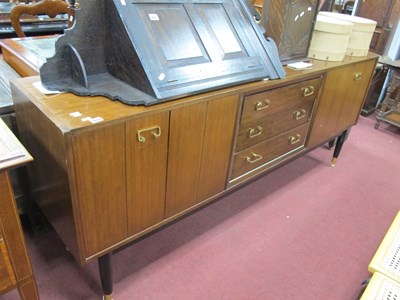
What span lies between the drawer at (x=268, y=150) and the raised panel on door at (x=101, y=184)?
657 millimetres

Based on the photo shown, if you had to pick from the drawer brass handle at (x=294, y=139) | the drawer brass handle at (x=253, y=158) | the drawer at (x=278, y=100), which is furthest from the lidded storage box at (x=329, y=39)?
the drawer brass handle at (x=253, y=158)

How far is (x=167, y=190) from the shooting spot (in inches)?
52.8

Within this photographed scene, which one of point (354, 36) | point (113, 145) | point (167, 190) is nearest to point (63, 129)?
point (113, 145)

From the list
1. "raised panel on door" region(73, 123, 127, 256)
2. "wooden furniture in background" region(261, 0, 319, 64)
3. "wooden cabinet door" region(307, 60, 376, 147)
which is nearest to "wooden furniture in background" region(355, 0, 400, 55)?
"wooden cabinet door" region(307, 60, 376, 147)

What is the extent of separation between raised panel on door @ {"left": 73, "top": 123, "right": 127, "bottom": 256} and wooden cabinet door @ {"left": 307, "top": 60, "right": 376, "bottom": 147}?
1.37 metres

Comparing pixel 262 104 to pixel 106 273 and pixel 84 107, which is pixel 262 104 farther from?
pixel 106 273

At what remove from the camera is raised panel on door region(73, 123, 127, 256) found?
3.29 ft

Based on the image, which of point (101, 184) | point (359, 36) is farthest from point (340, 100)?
point (101, 184)

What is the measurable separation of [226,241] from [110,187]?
0.88 meters

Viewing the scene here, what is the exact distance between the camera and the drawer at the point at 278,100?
4.93 ft

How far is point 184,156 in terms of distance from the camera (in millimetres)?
1324

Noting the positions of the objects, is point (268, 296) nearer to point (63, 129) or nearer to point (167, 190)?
point (167, 190)

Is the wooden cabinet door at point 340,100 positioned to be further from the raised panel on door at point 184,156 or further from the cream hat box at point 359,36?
the raised panel on door at point 184,156

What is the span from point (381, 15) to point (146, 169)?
399 cm
